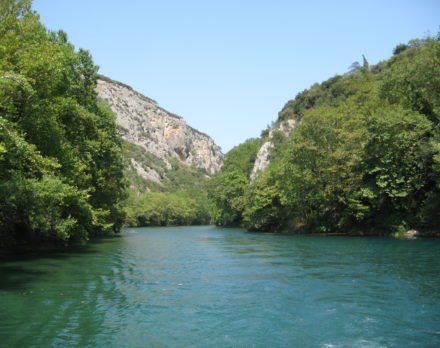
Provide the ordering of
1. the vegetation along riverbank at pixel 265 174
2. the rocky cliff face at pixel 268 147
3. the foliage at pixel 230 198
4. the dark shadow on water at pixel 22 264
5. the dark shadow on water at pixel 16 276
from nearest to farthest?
1. the dark shadow on water at pixel 16 276
2. the dark shadow on water at pixel 22 264
3. the vegetation along riverbank at pixel 265 174
4. the foliage at pixel 230 198
5. the rocky cliff face at pixel 268 147

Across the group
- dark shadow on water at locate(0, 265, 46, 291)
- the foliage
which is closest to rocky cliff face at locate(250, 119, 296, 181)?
the foliage

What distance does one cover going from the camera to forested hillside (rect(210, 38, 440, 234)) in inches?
1633

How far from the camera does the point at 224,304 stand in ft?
46.8

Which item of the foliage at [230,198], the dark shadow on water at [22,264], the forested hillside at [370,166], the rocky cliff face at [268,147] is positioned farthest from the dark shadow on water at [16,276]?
the rocky cliff face at [268,147]

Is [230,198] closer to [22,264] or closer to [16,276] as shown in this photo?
[22,264]

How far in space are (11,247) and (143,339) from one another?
2458cm

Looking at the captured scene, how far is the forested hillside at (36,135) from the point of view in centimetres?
1994

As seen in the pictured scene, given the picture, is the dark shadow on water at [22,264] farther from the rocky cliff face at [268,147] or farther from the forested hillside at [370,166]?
the rocky cliff face at [268,147]

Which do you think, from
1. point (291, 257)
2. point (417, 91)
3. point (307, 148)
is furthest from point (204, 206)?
point (291, 257)

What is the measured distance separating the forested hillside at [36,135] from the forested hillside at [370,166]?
2791 cm

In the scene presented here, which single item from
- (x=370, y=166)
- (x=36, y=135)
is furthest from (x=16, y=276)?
(x=370, y=166)

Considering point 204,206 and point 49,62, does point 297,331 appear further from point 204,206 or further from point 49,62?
point 204,206

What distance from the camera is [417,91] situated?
43.2 meters

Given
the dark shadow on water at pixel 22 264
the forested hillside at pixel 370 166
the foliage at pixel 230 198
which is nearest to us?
the dark shadow on water at pixel 22 264
